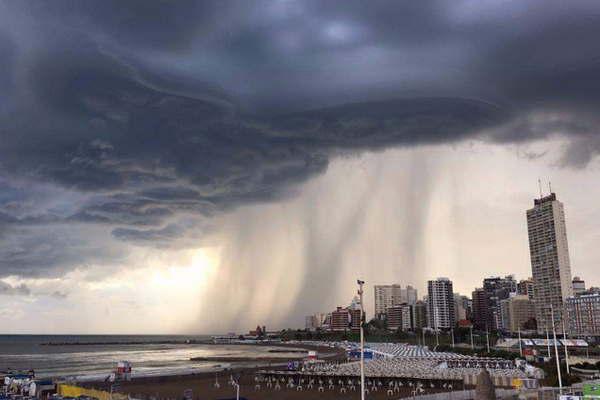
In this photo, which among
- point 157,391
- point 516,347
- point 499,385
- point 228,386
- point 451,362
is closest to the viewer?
point 499,385

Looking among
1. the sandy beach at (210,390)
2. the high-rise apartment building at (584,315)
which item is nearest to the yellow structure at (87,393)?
the sandy beach at (210,390)

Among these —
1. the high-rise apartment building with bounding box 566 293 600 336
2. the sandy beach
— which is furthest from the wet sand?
the high-rise apartment building with bounding box 566 293 600 336

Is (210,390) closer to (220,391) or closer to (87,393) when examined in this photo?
(220,391)

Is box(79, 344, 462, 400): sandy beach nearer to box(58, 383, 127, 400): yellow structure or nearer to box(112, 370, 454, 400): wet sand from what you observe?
box(112, 370, 454, 400): wet sand

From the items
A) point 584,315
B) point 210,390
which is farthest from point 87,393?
point 584,315

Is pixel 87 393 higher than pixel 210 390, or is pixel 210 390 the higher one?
pixel 87 393

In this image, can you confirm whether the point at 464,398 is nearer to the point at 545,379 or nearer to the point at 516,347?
the point at 545,379

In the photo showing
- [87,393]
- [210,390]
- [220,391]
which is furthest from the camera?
[210,390]

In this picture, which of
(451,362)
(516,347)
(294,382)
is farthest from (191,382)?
(516,347)
